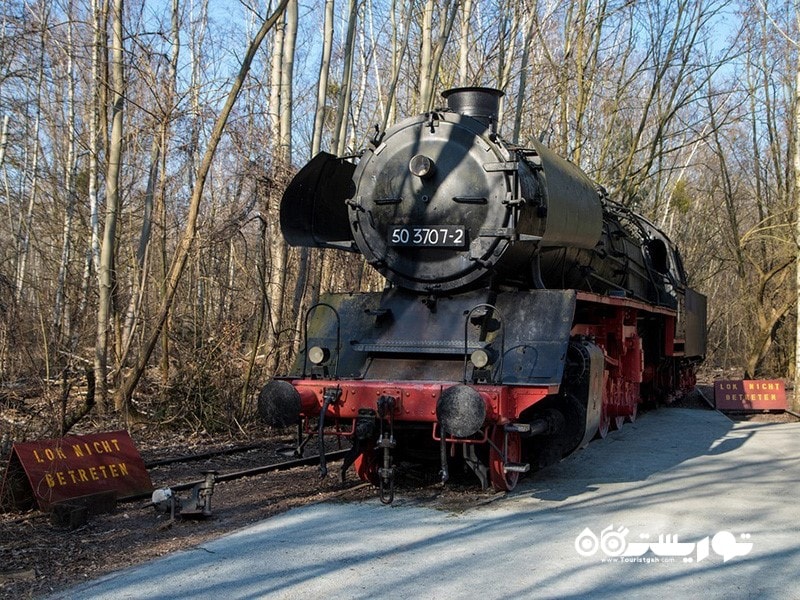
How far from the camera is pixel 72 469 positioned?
6.50m

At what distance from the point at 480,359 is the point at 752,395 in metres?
9.88

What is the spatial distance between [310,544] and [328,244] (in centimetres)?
358

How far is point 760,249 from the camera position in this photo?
24891 millimetres

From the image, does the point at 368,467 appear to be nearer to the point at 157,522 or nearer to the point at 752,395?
the point at 157,522

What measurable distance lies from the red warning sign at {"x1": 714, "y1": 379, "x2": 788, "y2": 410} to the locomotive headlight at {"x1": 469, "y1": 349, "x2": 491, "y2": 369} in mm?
9608

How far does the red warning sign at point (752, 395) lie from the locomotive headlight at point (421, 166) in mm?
9643

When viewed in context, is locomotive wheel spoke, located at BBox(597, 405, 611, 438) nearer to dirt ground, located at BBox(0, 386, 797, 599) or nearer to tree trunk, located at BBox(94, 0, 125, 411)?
dirt ground, located at BBox(0, 386, 797, 599)

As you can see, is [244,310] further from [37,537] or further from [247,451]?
[37,537]

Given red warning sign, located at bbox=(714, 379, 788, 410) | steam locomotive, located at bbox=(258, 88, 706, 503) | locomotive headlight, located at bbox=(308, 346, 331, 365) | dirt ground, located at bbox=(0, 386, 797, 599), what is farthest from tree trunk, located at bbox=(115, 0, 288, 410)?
red warning sign, located at bbox=(714, 379, 788, 410)

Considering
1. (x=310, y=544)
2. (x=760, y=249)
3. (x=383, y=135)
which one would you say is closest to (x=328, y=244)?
(x=383, y=135)

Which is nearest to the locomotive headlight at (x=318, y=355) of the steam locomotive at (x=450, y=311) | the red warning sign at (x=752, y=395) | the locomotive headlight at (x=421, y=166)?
the steam locomotive at (x=450, y=311)

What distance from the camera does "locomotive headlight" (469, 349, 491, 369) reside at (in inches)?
264

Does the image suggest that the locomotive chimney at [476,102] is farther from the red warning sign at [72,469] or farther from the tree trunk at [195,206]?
the red warning sign at [72,469]

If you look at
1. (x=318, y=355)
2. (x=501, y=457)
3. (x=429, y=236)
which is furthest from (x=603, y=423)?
(x=318, y=355)
